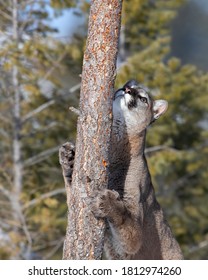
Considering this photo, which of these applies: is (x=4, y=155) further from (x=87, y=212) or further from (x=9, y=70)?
(x=87, y=212)

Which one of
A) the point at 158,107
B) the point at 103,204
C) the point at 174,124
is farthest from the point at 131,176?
the point at 174,124

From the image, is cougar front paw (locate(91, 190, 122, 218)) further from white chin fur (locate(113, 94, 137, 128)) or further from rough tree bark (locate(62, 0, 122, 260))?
white chin fur (locate(113, 94, 137, 128))

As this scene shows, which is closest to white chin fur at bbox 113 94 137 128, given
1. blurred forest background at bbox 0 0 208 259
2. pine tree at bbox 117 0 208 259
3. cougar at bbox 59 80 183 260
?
cougar at bbox 59 80 183 260

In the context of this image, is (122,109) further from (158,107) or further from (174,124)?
(174,124)

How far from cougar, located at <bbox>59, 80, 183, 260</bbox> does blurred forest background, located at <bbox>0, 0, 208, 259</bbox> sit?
470 centimetres

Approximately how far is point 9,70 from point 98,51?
6.73 meters

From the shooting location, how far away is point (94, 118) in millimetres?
7102

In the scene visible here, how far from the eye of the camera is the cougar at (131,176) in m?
8.03

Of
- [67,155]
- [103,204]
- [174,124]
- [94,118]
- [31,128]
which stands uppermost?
[174,124]

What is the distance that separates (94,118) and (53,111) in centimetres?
810

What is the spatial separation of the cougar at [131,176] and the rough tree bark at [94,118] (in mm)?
532

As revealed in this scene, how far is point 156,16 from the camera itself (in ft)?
56.7
